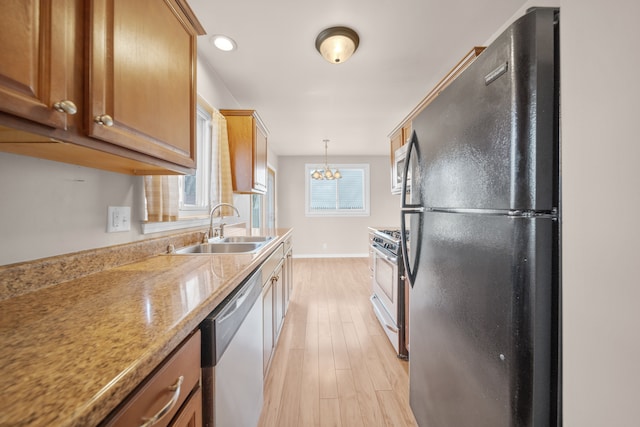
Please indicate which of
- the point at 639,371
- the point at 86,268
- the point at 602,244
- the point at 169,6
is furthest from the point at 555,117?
the point at 86,268

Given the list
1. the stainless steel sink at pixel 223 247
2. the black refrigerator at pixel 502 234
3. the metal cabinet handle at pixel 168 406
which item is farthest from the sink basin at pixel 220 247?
the black refrigerator at pixel 502 234

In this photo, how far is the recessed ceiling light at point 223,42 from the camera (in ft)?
5.95

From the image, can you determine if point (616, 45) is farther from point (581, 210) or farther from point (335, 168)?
point (335, 168)

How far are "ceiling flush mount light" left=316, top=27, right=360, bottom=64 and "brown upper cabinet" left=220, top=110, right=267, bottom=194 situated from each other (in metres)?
0.98

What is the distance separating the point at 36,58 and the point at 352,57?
6.56 feet

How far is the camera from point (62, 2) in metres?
0.62

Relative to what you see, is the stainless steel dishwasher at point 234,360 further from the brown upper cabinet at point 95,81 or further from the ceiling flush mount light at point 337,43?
the ceiling flush mount light at point 337,43

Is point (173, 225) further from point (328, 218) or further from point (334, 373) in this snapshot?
point (328, 218)

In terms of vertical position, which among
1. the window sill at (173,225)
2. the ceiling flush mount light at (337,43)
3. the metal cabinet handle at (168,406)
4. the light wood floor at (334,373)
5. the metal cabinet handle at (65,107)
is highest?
the ceiling flush mount light at (337,43)

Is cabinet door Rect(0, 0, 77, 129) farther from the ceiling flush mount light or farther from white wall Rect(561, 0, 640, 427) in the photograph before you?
the ceiling flush mount light

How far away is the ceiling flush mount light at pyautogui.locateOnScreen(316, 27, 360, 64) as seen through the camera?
5.67 feet

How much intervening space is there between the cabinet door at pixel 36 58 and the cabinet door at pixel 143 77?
66 millimetres

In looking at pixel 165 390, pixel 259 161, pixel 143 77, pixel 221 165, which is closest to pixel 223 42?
pixel 221 165

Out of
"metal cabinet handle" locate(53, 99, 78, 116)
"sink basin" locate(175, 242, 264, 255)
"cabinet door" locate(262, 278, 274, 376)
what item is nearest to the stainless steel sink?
"sink basin" locate(175, 242, 264, 255)
